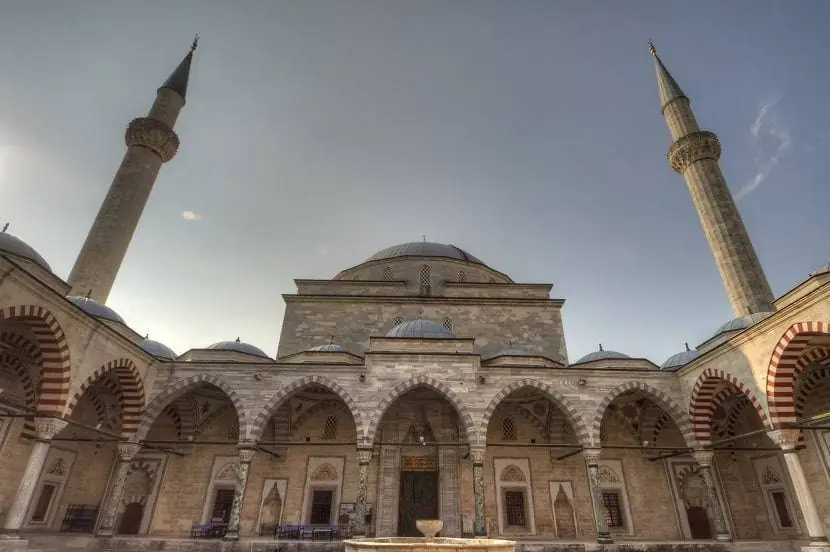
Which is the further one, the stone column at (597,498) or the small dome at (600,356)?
the small dome at (600,356)

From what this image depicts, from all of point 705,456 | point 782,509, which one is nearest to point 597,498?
point 705,456

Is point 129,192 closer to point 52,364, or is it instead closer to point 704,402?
point 52,364

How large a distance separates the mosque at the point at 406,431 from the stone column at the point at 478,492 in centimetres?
5

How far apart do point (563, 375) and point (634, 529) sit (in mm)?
4695

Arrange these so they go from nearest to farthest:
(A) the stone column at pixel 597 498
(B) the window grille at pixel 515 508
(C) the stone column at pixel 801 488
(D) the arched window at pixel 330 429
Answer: (C) the stone column at pixel 801 488
(A) the stone column at pixel 597 498
(B) the window grille at pixel 515 508
(D) the arched window at pixel 330 429

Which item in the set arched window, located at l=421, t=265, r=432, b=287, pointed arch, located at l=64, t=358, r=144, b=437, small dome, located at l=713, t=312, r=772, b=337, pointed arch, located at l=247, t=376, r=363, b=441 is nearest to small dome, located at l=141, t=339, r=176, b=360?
pointed arch, located at l=64, t=358, r=144, b=437

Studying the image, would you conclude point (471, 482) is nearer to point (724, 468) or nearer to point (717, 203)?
point (724, 468)

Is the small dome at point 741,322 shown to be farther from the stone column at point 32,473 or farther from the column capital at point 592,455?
the stone column at point 32,473

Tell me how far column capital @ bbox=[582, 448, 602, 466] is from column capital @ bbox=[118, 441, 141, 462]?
11.1 metres

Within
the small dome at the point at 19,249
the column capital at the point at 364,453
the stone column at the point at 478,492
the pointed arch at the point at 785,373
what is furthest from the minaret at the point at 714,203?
the small dome at the point at 19,249

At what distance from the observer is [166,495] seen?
12008 mm

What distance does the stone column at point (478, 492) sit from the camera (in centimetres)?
987

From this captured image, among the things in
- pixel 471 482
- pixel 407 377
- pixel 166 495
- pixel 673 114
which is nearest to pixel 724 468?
pixel 471 482

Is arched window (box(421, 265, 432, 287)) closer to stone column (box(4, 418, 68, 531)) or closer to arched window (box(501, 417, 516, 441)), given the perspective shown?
arched window (box(501, 417, 516, 441))
